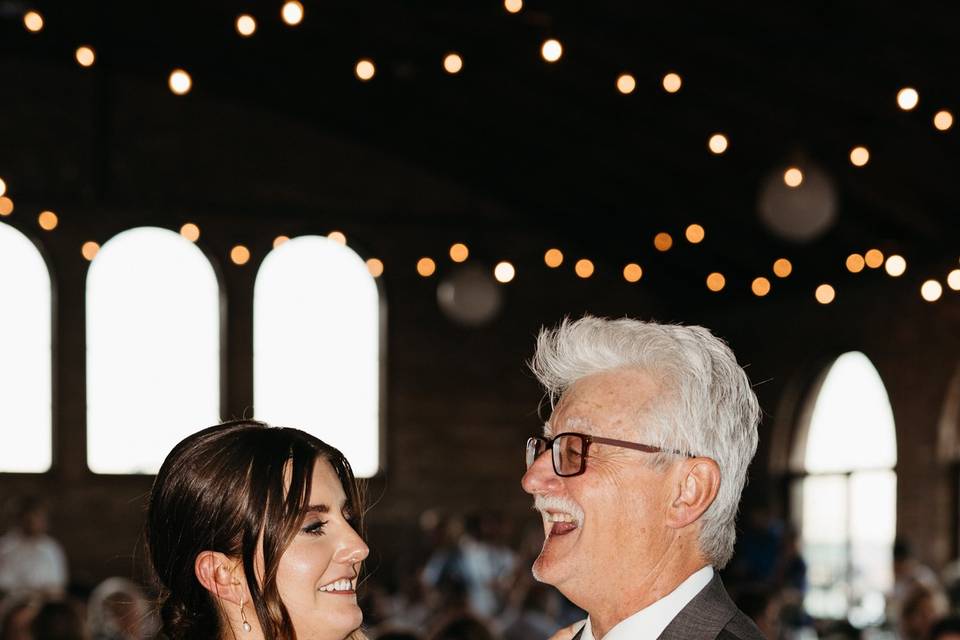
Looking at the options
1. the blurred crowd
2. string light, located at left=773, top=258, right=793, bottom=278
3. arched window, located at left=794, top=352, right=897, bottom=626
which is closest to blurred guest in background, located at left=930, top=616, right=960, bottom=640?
the blurred crowd

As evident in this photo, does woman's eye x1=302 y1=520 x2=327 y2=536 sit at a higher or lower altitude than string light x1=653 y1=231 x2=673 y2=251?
lower

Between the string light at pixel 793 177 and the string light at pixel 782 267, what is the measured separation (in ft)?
15.1

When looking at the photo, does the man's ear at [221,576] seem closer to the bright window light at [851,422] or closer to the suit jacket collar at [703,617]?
the suit jacket collar at [703,617]

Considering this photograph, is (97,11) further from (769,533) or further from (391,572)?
(769,533)

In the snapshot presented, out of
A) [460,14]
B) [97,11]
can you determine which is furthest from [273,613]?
[97,11]

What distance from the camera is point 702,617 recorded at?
2.05 m

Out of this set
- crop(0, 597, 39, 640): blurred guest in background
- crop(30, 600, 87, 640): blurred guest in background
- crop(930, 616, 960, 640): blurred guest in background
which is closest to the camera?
crop(930, 616, 960, 640): blurred guest in background

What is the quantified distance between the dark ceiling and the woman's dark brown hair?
5088mm

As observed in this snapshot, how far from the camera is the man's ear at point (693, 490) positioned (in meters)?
2.10

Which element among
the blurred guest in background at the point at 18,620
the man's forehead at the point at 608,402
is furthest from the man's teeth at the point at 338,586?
the blurred guest in background at the point at 18,620

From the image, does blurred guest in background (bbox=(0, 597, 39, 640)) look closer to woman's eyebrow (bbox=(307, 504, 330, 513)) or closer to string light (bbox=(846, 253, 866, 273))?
woman's eyebrow (bbox=(307, 504, 330, 513))

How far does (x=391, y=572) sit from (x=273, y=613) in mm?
11173

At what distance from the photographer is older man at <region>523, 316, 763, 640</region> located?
82.5 inches

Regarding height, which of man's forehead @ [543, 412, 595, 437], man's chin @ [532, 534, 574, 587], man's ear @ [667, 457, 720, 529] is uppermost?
man's forehead @ [543, 412, 595, 437]
